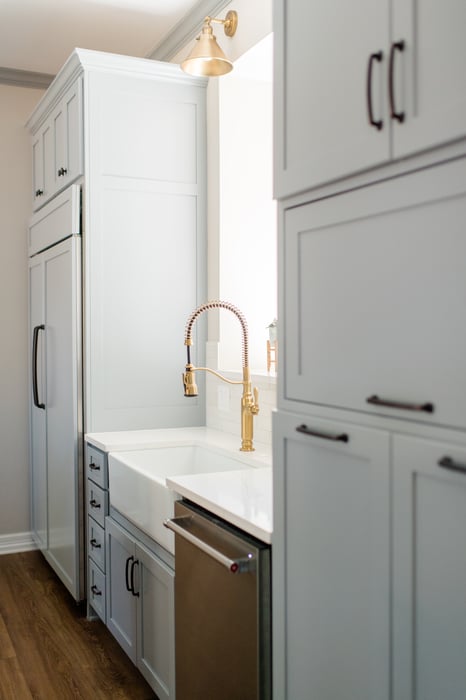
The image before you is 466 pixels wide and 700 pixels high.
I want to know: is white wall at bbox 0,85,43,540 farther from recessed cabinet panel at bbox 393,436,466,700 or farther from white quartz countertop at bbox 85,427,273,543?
recessed cabinet panel at bbox 393,436,466,700

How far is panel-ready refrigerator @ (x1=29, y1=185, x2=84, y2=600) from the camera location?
3297 mm

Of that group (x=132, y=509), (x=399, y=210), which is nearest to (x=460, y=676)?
(x=399, y=210)

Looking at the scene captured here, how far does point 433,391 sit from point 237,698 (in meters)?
1.01

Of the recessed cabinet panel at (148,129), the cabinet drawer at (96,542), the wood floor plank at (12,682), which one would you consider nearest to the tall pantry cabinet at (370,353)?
the wood floor plank at (12,682)

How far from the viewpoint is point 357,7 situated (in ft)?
4.45

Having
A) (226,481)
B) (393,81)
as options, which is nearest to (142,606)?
(226,481)

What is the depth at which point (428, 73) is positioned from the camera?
1.17 metres

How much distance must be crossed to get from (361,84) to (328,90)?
114 millimetres

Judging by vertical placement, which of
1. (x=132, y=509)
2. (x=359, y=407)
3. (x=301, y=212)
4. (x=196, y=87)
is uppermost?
(x=196, y=87)

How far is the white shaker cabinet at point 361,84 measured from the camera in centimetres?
115

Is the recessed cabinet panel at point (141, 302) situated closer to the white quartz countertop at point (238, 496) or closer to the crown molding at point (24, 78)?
the white quartz countertop at point (238, 496)

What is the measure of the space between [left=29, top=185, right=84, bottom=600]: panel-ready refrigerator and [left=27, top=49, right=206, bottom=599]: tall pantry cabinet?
0.04 feet

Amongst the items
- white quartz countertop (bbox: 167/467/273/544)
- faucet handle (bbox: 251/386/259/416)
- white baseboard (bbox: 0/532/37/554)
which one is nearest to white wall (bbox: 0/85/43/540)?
white baseboard (bbox: 0/532/37/554)

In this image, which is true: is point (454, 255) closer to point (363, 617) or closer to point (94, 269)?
point (363, 617)
